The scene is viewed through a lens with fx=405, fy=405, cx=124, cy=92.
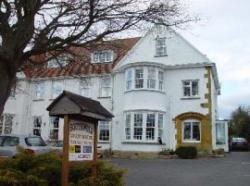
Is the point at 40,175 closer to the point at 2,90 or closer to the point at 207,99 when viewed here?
the point at 2,90

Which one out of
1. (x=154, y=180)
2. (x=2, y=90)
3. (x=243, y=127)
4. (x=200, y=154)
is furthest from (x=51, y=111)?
(x=243, y=127)

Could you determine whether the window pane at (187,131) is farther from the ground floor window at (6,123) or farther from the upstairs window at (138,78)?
the ground floor window at (6,123)

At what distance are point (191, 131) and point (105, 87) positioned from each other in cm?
830

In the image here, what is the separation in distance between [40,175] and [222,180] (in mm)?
8578

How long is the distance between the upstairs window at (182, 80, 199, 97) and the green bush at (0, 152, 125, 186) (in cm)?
2105

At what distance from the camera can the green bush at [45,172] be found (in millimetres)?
8414

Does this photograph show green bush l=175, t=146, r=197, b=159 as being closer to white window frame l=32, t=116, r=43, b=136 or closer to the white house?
the white house

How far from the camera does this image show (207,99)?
29875 mm

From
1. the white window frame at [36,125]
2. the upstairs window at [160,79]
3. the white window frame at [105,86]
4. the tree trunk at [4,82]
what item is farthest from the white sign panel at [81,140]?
the white window frame at [36,125]

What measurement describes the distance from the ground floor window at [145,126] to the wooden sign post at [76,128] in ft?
67.2

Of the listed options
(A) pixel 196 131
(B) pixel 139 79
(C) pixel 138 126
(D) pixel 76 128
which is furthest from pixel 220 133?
(D) pixel 76 128

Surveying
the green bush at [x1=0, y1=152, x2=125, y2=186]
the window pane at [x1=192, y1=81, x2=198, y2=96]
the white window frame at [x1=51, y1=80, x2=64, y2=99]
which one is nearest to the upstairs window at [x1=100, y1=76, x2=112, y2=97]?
the white window frame at [x1=51, y1=80, x2=64, y2=99]

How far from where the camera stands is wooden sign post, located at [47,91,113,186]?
8680mm

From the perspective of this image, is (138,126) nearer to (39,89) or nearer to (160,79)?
(160,79)
